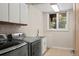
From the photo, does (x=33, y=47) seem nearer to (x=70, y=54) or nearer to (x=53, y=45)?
(x=53, y=45)

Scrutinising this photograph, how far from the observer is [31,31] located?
167 cm

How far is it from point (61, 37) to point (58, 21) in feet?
0.63

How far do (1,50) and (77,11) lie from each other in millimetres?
940

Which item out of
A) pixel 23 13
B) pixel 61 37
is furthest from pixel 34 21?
pixel 61 37

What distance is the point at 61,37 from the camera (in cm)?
163

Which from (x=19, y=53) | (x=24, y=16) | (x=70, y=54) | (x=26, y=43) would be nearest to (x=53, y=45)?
(x=70, y=54)

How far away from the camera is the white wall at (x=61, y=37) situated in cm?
158

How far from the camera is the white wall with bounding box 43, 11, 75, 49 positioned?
5.19 feet

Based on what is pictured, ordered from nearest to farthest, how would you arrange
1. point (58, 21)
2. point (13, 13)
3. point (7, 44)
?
point (7, 44) → point (58, 21) → point (13, 13)

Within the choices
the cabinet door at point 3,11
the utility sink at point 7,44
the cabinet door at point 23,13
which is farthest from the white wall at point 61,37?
the cabinet door at point 3,11

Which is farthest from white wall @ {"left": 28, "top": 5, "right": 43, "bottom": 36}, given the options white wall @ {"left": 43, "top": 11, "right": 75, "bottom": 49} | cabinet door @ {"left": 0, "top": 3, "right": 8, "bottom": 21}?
cabinet door @ {"left": 0, "top": 3, "right": 8, "bottom": 21}

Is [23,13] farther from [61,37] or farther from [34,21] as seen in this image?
[61,37]

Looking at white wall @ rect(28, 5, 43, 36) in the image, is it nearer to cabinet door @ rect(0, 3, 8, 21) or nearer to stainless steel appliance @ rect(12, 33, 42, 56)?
stainless steel appliance @ rect(12, 33, 42, 56)

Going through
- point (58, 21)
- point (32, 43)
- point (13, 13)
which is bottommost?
point (32, 43)
